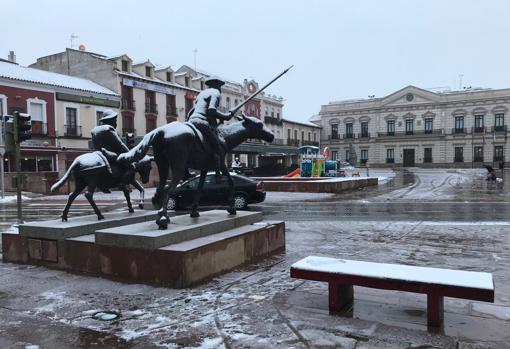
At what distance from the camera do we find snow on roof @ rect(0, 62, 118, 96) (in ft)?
111

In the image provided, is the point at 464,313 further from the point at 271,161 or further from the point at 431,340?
the point at 271,161

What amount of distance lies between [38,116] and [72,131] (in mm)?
3062

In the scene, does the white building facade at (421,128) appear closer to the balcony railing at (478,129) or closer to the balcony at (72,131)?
the balcony railing at (478,129)

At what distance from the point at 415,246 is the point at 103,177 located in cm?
631

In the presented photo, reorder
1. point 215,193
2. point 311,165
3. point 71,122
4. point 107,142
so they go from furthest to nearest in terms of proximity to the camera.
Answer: point 71,122 → point 311,165 → point 215,193 → point 107,142

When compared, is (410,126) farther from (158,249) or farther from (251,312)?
(251,312)

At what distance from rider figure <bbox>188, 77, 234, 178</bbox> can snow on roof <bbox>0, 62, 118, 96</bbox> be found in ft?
97.9

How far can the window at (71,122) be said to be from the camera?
36375 millimetres

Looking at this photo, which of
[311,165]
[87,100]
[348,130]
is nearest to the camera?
[311,165]

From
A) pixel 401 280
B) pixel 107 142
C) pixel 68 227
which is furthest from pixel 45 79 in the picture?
pixel 401 280

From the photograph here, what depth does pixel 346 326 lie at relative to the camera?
4.56 meters

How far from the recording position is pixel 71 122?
121 ft

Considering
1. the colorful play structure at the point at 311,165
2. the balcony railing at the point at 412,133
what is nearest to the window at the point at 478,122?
the balcony railing at the point at 412,133

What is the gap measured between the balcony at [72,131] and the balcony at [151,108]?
8.77m
